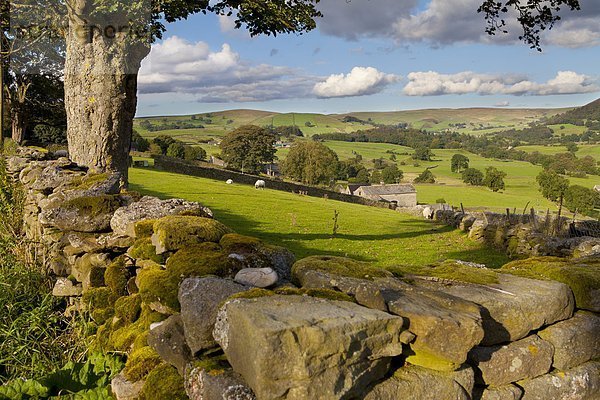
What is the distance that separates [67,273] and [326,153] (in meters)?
79.0

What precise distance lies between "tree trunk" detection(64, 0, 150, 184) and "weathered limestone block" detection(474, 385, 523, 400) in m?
9.06

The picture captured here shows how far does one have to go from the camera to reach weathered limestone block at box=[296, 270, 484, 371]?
8.75 ft

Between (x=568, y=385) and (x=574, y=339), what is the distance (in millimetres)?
329

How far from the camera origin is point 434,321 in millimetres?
2660

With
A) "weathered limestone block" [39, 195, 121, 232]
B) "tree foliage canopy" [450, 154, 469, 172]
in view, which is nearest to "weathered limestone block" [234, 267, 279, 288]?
"weathered limestone block" [39, 195, 121, 232]

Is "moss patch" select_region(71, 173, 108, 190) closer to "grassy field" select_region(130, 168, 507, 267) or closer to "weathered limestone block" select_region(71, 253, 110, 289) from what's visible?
"weathered limestone block" select_region(71, 253, 110, 289)

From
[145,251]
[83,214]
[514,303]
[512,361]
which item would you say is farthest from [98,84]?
[512,361]

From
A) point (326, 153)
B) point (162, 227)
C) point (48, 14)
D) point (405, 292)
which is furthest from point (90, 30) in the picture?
point (326, 153)

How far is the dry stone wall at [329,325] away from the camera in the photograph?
2.32 metres

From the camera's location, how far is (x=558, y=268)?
158 inches

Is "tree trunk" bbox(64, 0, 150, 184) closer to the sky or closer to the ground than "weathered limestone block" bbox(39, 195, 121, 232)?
closer to the sky

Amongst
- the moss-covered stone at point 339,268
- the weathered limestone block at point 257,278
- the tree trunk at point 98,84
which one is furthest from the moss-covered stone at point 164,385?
the tree trunk at point 98,84

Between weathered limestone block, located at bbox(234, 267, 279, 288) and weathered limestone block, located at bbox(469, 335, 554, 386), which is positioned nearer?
weathered limestone block, located at bbox(469, 335, 554, 386)

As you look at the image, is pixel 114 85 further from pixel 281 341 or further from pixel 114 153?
pixel 281 341
